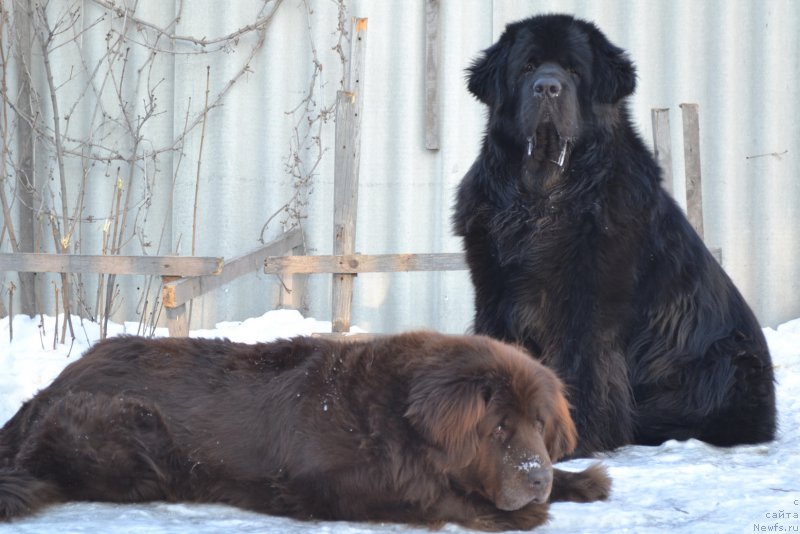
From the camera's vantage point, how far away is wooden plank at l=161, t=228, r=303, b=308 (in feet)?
17.9

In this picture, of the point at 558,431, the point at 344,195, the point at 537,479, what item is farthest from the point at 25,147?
the point at 537,479

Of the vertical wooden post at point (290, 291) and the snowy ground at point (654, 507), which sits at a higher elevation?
the vertical wooden post at point (290, 291)

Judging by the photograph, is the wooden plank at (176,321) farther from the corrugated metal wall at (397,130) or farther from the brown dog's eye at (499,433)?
the brown dog's eye at (499,433)

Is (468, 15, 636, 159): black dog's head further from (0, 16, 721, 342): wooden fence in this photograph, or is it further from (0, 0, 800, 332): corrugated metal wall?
(0, 0, 800, 332): corrugated metal wall

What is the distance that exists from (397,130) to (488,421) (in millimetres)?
5160

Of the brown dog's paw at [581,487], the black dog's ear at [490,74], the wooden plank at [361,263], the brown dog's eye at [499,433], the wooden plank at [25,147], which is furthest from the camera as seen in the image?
the wooden plank at [25,147]

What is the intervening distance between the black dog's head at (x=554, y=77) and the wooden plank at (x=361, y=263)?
Answer: 1.92 meters

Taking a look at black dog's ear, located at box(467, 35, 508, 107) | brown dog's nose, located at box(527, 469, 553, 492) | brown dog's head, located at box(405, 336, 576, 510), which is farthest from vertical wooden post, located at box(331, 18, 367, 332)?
brown dog's nose, located at box(527, 469, 553, 492)

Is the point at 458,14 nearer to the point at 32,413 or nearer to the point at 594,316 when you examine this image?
the point at 594,316

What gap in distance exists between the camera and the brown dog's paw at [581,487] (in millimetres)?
3020

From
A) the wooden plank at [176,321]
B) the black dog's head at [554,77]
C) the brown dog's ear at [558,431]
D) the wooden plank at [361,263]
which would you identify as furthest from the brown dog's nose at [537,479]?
the wooden plank at [361,263]

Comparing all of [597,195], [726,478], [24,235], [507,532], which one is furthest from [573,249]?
[24,235]

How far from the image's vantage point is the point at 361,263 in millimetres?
6254

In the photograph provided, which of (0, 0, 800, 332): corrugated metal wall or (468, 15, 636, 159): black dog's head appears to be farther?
(0, 0, 800, 332): corrugated metal wall
